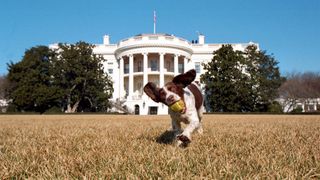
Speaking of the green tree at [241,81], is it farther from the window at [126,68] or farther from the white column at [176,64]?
the window at [126,68]

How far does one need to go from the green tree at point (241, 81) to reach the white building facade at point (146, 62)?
797cm

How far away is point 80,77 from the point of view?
4812 centimetres

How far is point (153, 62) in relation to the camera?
196ft

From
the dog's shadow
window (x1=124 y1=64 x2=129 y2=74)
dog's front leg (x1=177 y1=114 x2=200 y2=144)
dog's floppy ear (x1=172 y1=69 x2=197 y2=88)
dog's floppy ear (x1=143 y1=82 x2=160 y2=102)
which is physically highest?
window (x1=124 y1=64 x2=129 y2=74)

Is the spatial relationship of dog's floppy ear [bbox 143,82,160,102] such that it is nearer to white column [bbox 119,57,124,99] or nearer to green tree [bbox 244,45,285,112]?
green tree [bbox 244,45,285,112]

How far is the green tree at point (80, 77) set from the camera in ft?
159

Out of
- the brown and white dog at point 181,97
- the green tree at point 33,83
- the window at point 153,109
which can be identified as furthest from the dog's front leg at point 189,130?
the window at point 153,109

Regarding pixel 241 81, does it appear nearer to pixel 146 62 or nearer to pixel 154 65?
pixel 146 62

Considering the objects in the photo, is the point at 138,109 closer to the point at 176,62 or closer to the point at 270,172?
the point at 176,62

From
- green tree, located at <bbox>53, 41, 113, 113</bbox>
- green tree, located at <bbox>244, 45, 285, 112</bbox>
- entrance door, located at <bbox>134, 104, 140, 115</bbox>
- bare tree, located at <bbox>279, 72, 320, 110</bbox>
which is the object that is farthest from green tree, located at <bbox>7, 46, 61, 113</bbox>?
bare tree, located at <bbox>279, 72, 320, 110</bbox>

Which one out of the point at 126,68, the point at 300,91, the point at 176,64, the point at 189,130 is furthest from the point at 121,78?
the point at 189,130

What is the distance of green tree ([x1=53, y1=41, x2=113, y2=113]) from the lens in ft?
159

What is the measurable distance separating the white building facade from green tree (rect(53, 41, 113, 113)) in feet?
21.1

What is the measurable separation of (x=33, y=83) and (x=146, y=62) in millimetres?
16803
